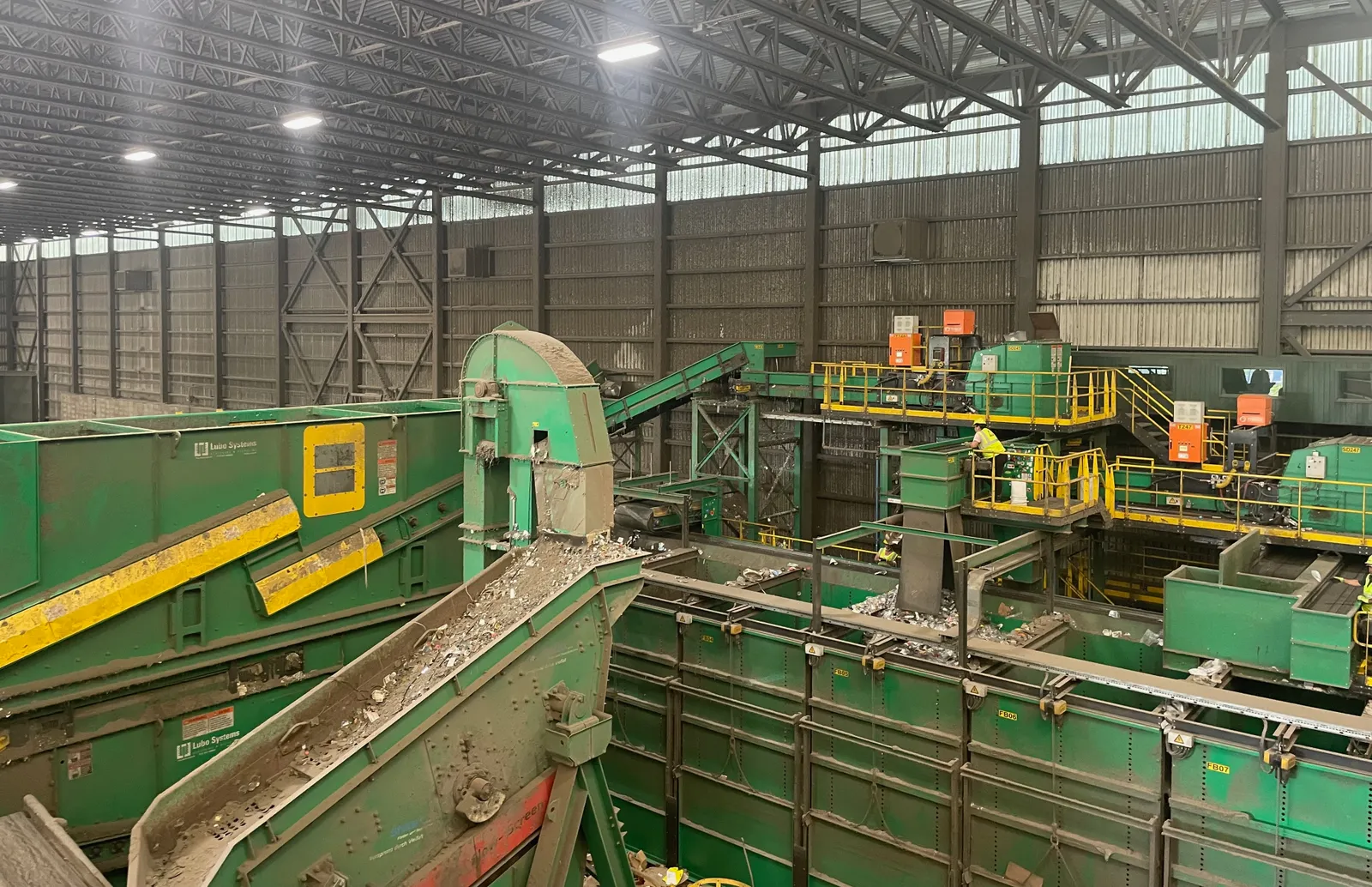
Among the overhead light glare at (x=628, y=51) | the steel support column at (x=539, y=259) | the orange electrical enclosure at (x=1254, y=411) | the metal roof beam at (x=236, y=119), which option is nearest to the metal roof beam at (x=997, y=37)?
the overhead light glare at (x=628, y=51)

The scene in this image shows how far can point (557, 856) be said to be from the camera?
8.80 m

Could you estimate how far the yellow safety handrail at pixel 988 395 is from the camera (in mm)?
16719

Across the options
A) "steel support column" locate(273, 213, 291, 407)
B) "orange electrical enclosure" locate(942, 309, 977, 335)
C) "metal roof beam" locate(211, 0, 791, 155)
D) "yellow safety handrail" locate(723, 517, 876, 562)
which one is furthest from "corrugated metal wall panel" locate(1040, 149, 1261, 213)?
"steel support column" locate(273, 213, 291, 407)

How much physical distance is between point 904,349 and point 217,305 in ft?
107

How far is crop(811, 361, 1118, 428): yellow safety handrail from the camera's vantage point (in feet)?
54.9

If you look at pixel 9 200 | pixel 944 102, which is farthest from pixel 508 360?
pixel 9 200

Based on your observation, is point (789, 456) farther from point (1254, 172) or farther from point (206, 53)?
point (206, 53)

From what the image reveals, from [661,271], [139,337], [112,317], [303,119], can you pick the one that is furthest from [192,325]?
[303,119]

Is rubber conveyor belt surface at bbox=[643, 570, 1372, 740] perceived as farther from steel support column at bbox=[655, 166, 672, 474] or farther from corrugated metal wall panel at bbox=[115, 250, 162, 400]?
corrugated metal wall panel at bbox=[115, 250, 162, 400]

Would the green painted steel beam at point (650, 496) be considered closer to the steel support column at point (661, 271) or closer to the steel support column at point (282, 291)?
the steel support column at point (661, 271)

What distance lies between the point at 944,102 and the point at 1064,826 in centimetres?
1599

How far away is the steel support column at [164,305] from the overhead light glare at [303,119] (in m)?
27.7

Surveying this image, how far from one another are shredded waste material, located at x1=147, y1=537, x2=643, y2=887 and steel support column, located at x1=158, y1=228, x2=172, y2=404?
41296mm

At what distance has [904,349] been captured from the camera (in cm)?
2017
